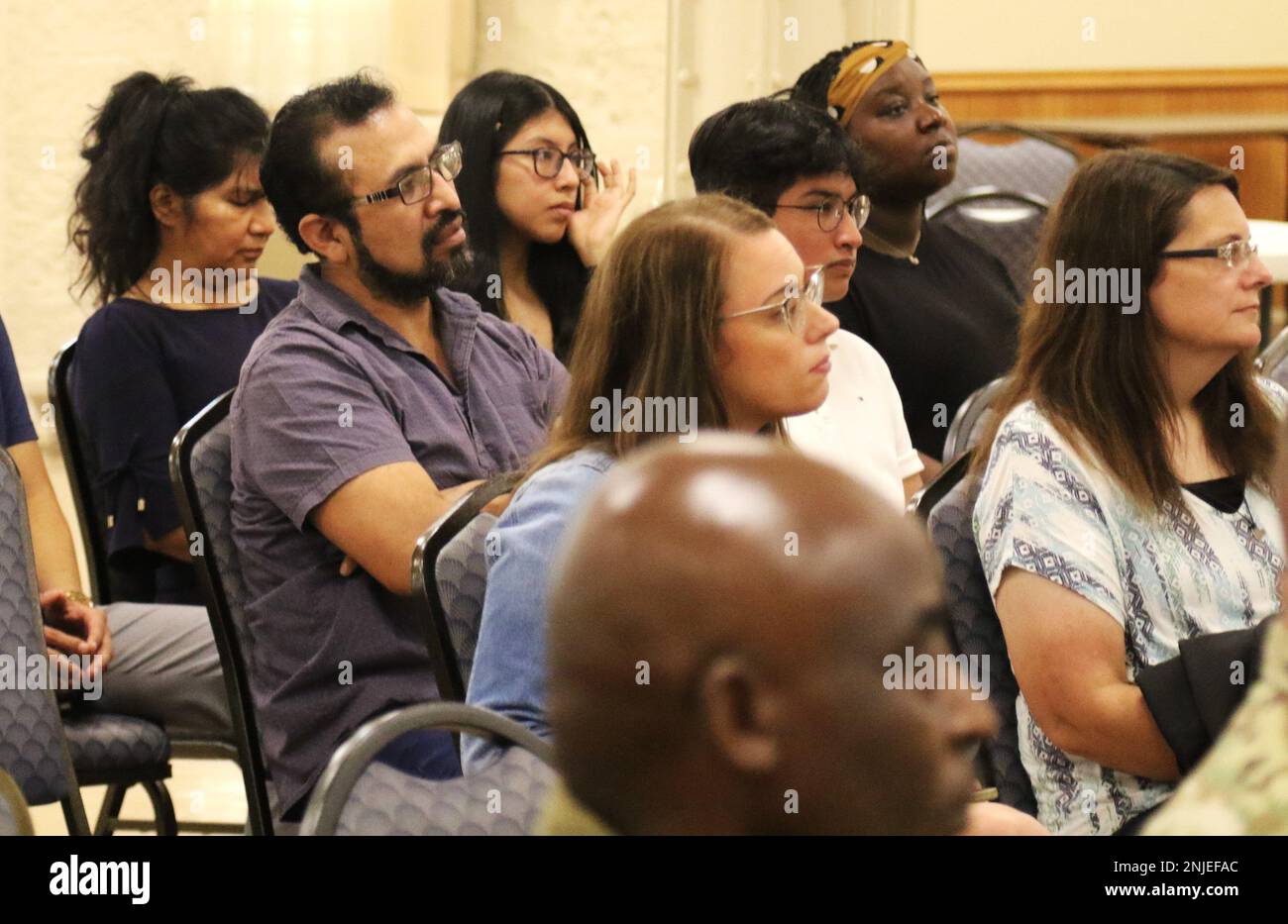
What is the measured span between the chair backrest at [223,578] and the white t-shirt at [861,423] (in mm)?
795

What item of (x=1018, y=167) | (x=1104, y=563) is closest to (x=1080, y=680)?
(x=1104, y=563)

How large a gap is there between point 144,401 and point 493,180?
→ 0.74 metres

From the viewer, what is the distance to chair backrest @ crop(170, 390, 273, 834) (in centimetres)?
240

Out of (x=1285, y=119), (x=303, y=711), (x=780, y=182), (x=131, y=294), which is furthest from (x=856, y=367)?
(x=1285, y=119)

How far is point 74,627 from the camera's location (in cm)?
278

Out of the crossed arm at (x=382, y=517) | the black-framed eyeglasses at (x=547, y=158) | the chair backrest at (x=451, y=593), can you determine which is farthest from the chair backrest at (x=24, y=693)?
the black-framed eyeglasses at (x=547, y=158)

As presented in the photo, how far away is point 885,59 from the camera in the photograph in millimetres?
3559

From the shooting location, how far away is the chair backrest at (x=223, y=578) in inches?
94.7

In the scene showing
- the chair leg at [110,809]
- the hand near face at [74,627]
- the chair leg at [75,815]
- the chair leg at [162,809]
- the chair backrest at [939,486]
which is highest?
the chair backrest at [939,486]

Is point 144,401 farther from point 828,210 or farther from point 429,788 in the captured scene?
point 429,788

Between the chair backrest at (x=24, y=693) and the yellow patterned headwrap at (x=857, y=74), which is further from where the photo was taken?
the yellow patterned headwrap at (x=857, y=74)

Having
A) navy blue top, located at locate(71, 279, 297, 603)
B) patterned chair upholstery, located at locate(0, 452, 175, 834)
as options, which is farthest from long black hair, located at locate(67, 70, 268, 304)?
patterned chair upholstery, located at locate(0, 452, 175, 834)

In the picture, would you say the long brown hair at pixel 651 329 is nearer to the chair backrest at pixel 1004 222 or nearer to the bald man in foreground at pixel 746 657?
the bald man in foreground at pixel 746 657
